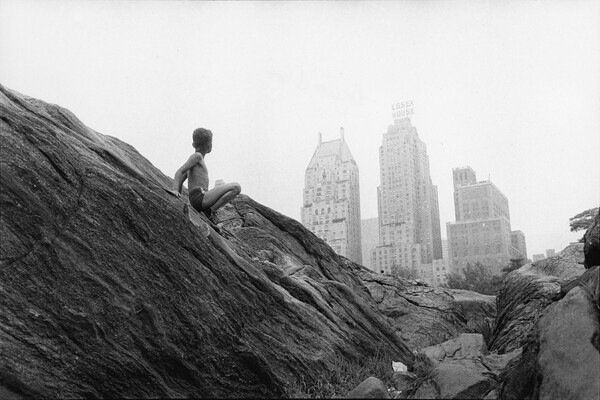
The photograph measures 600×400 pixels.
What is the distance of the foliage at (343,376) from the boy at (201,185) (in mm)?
3908

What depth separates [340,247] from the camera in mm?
60062

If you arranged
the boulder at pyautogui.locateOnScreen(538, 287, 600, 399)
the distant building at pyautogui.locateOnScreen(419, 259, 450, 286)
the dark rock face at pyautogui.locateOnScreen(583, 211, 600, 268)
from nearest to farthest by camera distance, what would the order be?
the boulder at pyautogui.locateOnScreen(538, 287, 600, 399), the dark rock face at pyautogui.locateOnScreen(583, 211, 600, 268), the distant building at pyautogui.locateOnScreen(419, 259, 450, 286)

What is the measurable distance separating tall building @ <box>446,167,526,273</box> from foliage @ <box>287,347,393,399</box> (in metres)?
59.2

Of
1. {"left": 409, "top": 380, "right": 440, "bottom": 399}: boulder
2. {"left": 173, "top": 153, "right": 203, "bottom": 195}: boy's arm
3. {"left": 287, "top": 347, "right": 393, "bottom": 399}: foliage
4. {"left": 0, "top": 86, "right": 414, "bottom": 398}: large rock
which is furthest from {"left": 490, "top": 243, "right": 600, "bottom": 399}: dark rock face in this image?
{"left": 173, "top": 153, "right": 203, "bottom": 195}: boy's arm

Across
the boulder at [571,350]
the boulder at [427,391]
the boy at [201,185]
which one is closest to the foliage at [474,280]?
the boy at [201,185]

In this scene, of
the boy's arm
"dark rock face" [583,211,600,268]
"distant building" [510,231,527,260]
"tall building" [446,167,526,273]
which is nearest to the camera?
"dark rock face" [583,211,600,268]

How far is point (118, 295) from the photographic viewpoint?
7.70 metres

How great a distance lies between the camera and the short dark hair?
1141 cm

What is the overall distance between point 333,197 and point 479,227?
21.5m

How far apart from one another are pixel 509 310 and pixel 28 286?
11629 mm

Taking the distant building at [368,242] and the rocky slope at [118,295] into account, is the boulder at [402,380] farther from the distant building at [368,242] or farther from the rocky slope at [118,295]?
the distant building at [368,242]

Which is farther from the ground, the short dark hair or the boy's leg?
the short dark hair

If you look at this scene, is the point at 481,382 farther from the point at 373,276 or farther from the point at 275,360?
the point at 373,276

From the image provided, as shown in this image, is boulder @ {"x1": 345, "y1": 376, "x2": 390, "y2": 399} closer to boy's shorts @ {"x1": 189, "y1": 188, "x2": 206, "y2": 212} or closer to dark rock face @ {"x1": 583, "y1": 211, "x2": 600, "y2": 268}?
dark rock face @ {"x1": 583, "y1": 211, "x2": 600, "y2": 268}
